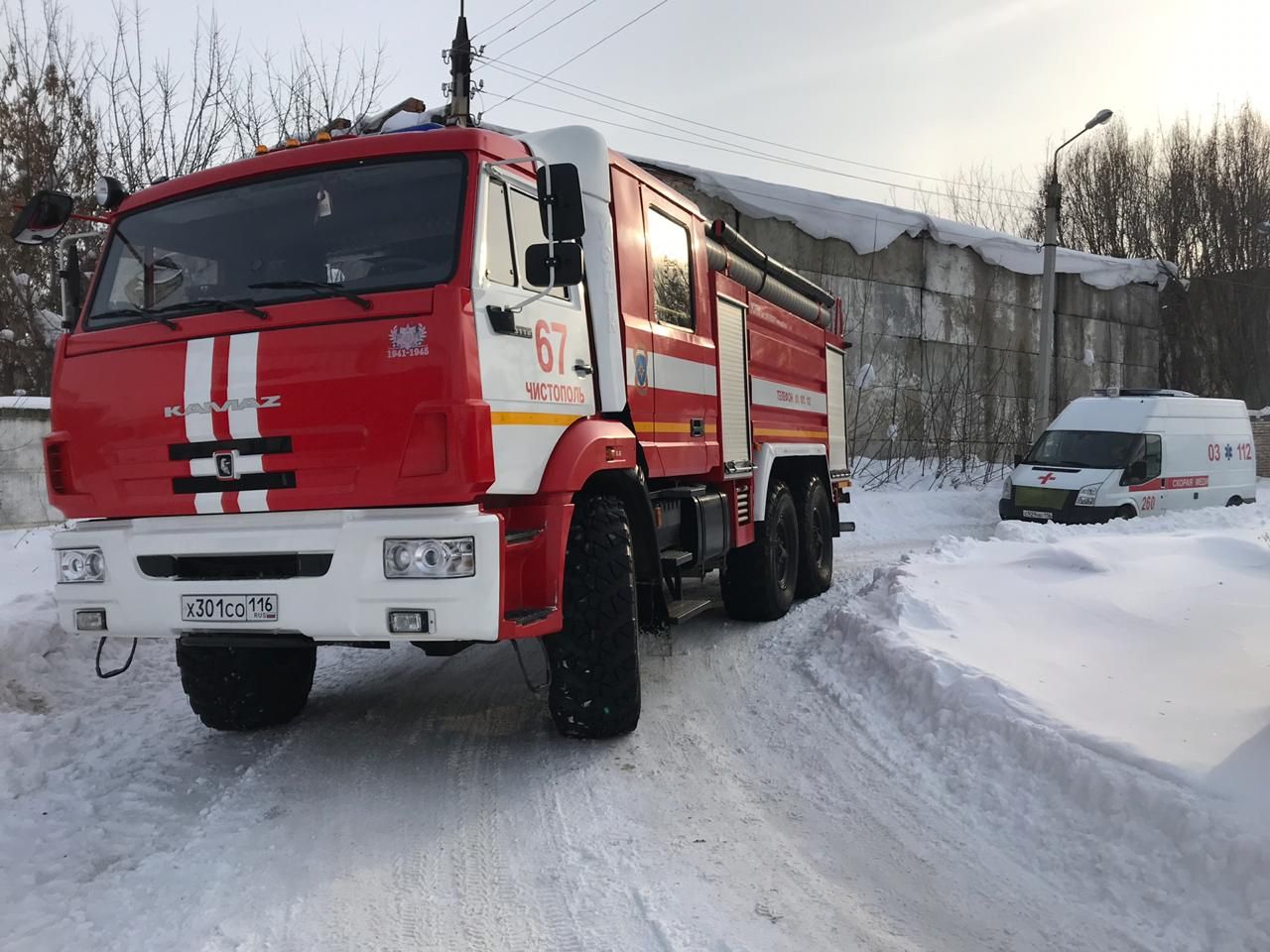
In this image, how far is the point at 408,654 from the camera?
679 centimetres

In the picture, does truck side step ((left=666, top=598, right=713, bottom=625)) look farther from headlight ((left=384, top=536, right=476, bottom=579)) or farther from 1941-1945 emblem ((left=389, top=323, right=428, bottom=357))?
1941-1945 emblem ((left=389, top=323, right=428, bottom=357))

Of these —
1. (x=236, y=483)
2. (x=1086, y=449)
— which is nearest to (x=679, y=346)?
(x=236, y=483)

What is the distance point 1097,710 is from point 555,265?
3101mm

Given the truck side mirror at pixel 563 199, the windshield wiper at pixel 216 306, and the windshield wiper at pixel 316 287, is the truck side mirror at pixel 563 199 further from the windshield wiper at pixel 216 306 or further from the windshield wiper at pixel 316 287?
the windshield wiper at pixel 216 306

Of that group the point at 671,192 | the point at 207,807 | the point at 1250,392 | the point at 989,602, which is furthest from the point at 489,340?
the point at 1250,392

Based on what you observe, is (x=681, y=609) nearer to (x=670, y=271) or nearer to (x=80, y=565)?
(x=670, y=271)

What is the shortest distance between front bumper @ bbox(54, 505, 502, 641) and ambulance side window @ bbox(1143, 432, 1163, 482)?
12.1 meters

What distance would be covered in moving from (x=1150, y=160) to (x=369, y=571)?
1399 inches

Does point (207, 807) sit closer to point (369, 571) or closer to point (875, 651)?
point (369, 571)

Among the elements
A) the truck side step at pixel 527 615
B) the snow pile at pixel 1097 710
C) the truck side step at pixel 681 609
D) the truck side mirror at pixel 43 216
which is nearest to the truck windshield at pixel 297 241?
the truck side mirror at pixel 43 216

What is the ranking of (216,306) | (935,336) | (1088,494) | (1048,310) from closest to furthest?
(216,306) → (1088,494) → (1048,310) → (935,336)

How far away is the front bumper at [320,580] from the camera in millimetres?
3633

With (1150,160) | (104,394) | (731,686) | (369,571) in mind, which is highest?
(1150,160)

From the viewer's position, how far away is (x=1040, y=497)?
516 inches
